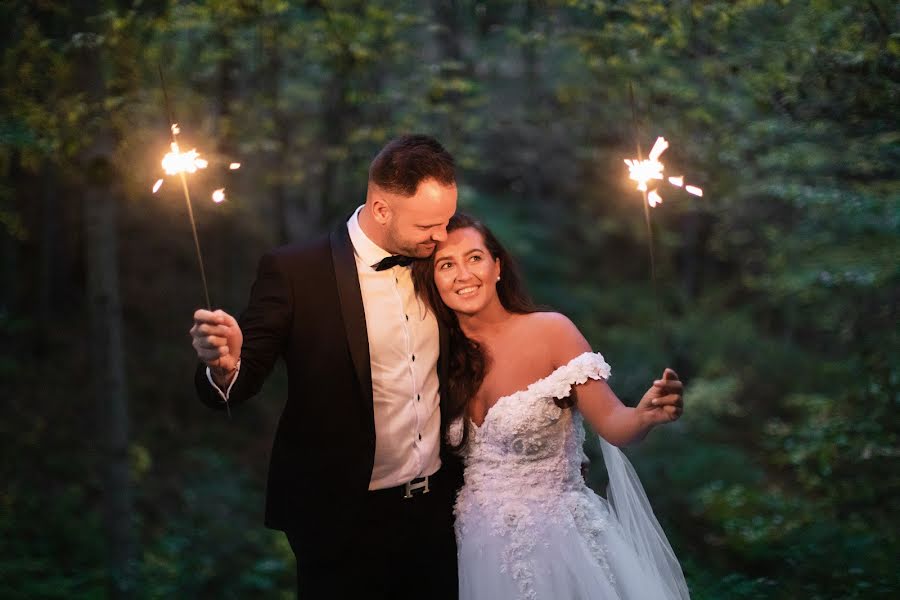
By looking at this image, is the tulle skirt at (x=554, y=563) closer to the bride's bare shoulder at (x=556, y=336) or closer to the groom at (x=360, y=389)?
the groom at (x=360, y=389)

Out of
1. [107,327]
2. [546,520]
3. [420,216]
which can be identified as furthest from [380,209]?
[107,327]

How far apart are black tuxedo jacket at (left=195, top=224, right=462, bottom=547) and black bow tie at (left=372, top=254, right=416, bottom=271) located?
0.43 ft

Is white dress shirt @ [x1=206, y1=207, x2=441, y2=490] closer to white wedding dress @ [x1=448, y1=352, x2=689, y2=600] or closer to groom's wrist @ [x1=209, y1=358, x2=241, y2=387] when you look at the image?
white wedding dress @ [x1=448, y1=352, x2=689, y2=600]

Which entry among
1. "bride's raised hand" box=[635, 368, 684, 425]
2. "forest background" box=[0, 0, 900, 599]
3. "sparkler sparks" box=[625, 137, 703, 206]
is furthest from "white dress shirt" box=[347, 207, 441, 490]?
"forest background" box=[0, 0, 900, 599]

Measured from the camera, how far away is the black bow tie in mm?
3686

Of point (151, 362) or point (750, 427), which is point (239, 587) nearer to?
point (151, 362)

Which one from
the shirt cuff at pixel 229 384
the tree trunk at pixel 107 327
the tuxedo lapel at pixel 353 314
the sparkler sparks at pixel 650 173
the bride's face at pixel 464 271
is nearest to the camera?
the sparkler sparks at pixel 650 173

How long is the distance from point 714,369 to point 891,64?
10.8m

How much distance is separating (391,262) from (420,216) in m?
0.23

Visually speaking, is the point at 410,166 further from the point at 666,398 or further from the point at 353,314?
the point at 666,398

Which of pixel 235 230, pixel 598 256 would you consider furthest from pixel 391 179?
pixel 598 256

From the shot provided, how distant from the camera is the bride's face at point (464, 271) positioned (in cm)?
377

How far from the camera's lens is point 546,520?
12.3 ft

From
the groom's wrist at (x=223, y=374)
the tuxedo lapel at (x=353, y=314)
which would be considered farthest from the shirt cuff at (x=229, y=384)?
the tuxedo lapel at (x=353, y=314)
